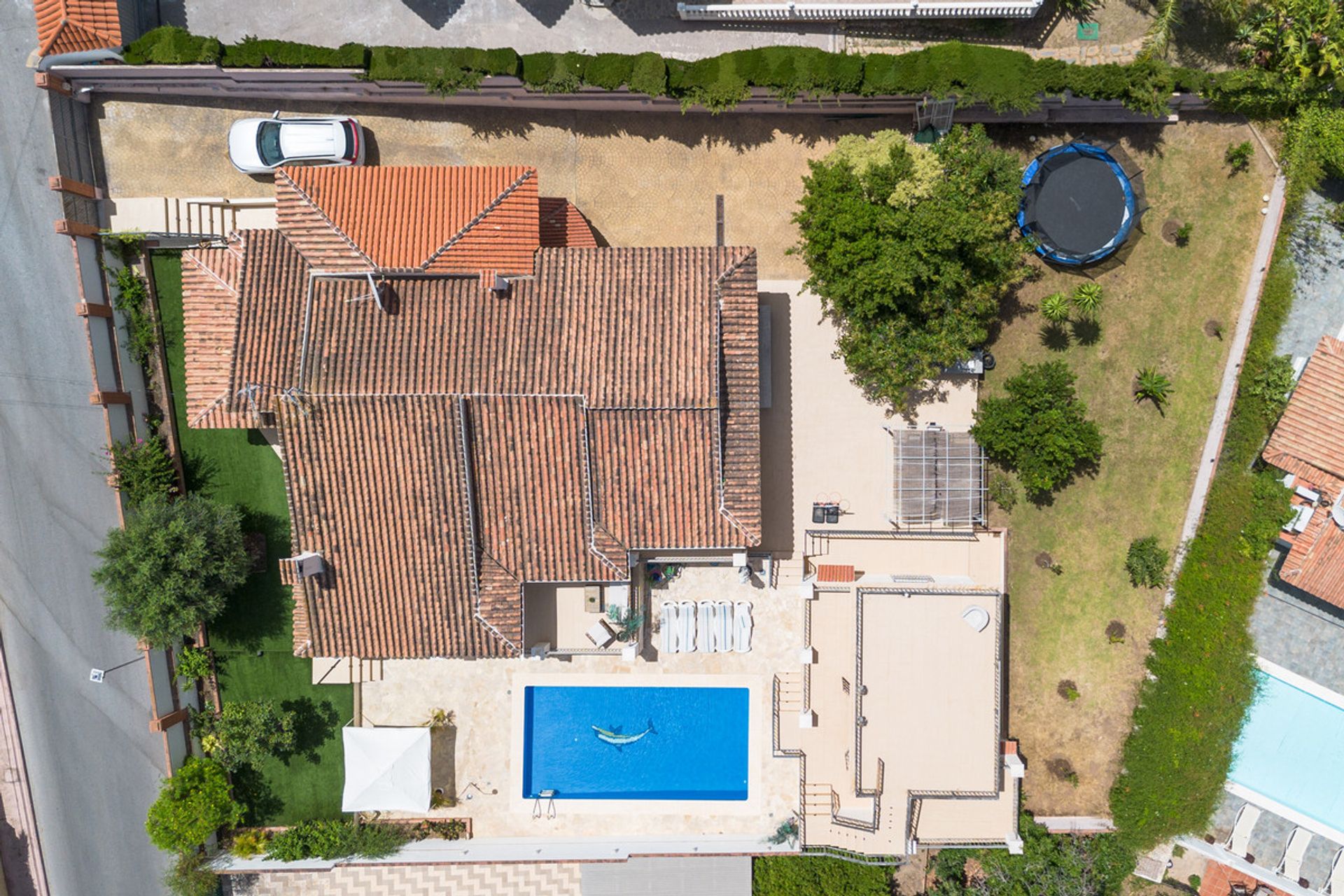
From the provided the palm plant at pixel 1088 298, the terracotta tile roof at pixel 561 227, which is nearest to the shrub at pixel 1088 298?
the palm plant at pixel 1088 298

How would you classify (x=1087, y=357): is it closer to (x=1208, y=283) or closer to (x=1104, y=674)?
(x=1208, y=283)

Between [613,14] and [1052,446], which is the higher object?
[613,14]

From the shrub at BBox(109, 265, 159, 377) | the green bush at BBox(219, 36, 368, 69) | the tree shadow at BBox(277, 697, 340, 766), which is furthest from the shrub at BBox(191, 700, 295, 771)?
the green bush at BBox(219, 36, 368, 69)

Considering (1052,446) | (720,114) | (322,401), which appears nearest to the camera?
(322,401)

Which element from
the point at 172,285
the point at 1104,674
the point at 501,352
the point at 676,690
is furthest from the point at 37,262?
the point at 1104,674

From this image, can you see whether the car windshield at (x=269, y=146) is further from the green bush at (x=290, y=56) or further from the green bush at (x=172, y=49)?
the green bush at (x=172, y=49)

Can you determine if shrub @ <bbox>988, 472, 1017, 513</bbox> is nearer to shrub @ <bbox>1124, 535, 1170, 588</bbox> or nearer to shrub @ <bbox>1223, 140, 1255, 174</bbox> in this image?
shrub @ <bbox>1124, 535, 1170, 588</bbox>
